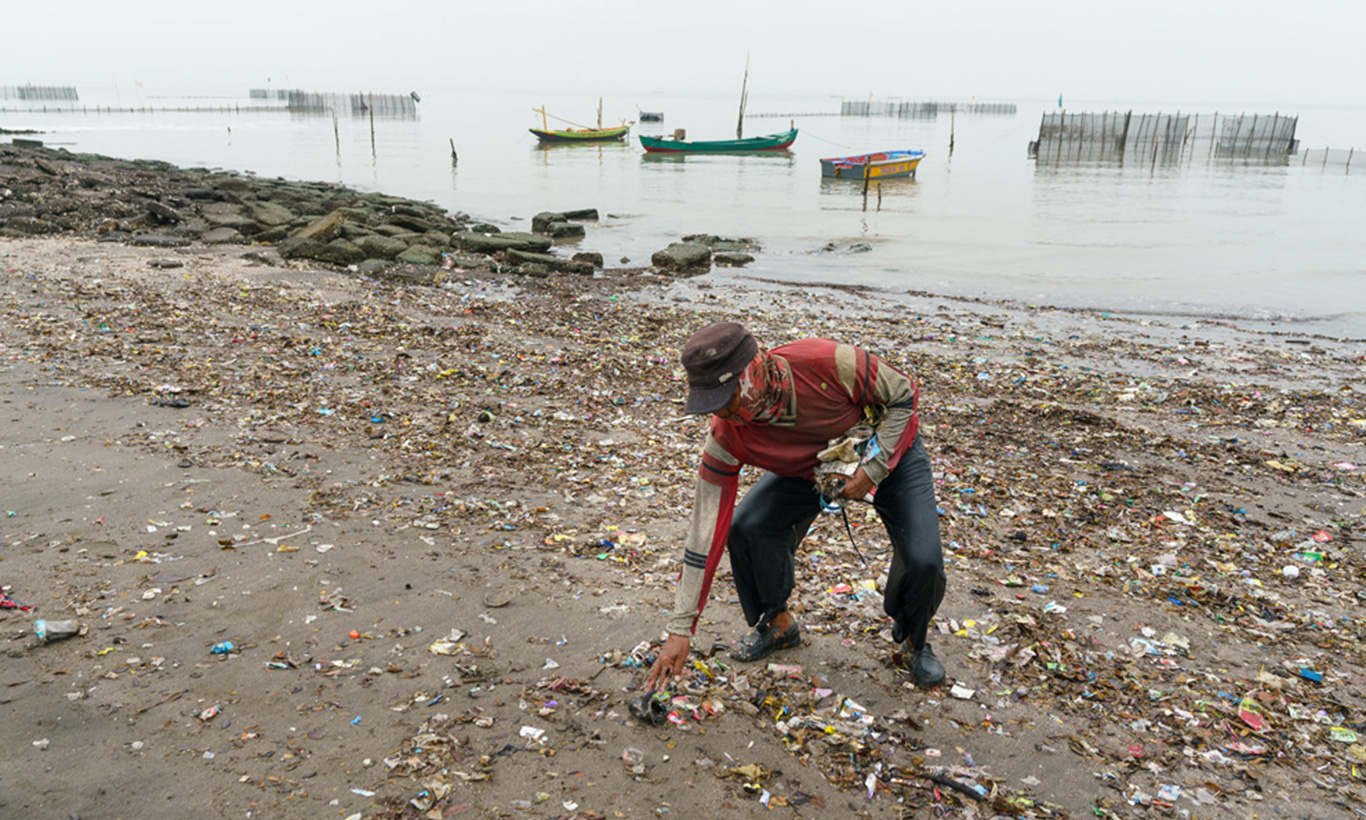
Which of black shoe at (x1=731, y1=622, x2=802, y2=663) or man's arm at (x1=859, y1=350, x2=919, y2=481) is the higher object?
man's arm at (x1=859, y1=350, x2=919, y2=481)

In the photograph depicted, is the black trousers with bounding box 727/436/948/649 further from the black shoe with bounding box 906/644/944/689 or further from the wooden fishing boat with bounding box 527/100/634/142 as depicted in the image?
the wooden fishing boat with bounding box 527/100/634/142

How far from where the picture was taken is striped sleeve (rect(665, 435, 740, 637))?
2996mm

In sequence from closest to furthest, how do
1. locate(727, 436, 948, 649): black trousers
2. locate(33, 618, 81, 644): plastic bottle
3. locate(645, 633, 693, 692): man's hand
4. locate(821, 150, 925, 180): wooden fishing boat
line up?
locate(645, 633, 693, 692): man's hand → locate(727, 436, 948, 649): black trousers → locate(33, 618, 81, 644): plastic bottle → locate(821, 150, 925, 180): wooden fishing boat

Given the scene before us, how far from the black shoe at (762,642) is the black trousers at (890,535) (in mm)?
146

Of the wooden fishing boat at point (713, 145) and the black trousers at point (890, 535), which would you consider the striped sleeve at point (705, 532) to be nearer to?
the black trousers at point (890, 535)

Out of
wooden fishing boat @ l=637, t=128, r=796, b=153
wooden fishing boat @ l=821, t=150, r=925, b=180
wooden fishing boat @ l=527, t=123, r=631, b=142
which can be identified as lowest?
wooden fishing boat @ l=821, t=150, r=925, b=180

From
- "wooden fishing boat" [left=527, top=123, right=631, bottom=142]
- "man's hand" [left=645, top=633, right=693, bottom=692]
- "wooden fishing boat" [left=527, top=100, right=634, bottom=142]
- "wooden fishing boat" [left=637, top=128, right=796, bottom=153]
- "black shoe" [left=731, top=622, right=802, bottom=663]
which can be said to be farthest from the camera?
"wooden fishing boat" [left=527, top=123, right=631, bottom=142]

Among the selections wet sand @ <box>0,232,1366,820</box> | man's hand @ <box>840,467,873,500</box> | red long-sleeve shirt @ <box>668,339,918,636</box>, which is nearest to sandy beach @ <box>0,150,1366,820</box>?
wet sand @ <box>0,232,1366,820</box>

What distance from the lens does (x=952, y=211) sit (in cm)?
2848

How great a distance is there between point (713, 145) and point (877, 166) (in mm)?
16481

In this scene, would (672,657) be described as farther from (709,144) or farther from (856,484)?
(709,144)

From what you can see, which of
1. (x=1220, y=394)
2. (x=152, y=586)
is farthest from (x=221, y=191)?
(x=1220, y=394)

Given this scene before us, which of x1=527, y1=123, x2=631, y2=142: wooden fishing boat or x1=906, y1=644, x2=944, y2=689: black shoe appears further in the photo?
x1=527, y1=123, x2=631, y2=142: wooden fishing boat

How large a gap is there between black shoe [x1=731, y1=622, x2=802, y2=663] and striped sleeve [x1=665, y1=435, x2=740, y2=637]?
2.41 feet
